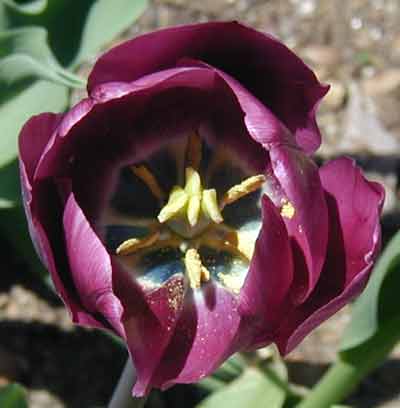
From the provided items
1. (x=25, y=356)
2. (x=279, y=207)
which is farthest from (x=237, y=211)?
(x=25, y=356)

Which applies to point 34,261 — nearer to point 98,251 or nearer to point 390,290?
point 390,290

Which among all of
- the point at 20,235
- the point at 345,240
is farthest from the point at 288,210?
the point at 20,235

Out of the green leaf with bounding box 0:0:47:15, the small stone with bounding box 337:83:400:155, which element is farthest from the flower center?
the small stone with bounding box 337:83:400:155

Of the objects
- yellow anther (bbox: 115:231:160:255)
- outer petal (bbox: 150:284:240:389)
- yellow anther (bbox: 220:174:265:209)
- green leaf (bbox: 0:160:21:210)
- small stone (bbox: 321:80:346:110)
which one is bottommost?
small stone (bbox: 321:80:346:110)

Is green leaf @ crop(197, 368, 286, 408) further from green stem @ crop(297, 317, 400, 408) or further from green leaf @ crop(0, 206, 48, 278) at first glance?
green leaf @ crop(0, 206, 48, 278)

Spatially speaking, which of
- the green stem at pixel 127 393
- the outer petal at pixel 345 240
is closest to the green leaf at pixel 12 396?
the green stem at pixel 127 393

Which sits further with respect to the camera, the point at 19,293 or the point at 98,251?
the point at 19,293

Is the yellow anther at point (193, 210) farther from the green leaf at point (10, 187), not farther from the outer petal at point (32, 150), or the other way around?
the green leaf at point (10, 187)
